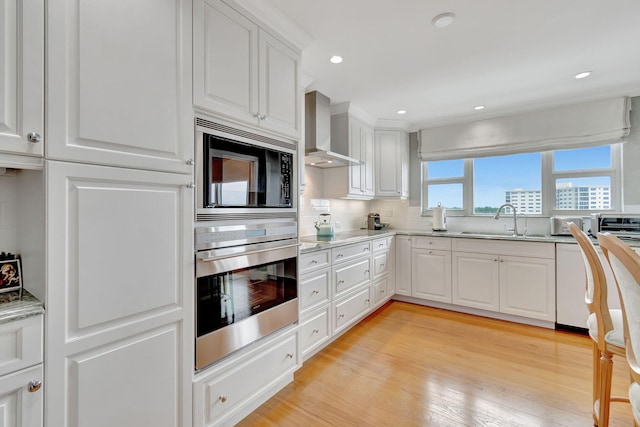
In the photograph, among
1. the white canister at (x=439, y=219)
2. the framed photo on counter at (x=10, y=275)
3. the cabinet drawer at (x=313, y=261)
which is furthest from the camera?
the white canister at (x=439, y=219)

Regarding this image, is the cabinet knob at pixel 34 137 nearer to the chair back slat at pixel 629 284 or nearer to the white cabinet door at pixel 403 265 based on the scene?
the chair back slat at pixel 629 284

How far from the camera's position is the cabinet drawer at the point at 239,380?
1.47 m

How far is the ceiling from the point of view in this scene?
1.80m

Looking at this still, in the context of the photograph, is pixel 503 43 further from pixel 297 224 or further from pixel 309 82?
pixel 297 224

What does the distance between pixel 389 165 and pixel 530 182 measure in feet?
5.59

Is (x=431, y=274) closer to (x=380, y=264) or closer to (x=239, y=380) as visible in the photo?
(x=380, y=264)

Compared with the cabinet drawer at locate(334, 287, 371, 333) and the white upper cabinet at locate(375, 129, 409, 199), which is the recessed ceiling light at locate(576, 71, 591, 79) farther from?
the cabinet drawer at locate(334, 287, 371, 333)

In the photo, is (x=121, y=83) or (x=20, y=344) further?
(x=121, y=83)

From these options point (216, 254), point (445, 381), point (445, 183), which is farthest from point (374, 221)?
point (216, 254)

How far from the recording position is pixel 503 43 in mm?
2170

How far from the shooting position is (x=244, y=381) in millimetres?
1669

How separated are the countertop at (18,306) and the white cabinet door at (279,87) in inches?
50.4

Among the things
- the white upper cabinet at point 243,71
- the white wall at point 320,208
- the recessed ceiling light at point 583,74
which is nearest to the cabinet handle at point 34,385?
the white upper cabinet at point 243,71

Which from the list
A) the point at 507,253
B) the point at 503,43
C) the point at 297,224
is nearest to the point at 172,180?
Answer: the point at 297,224
